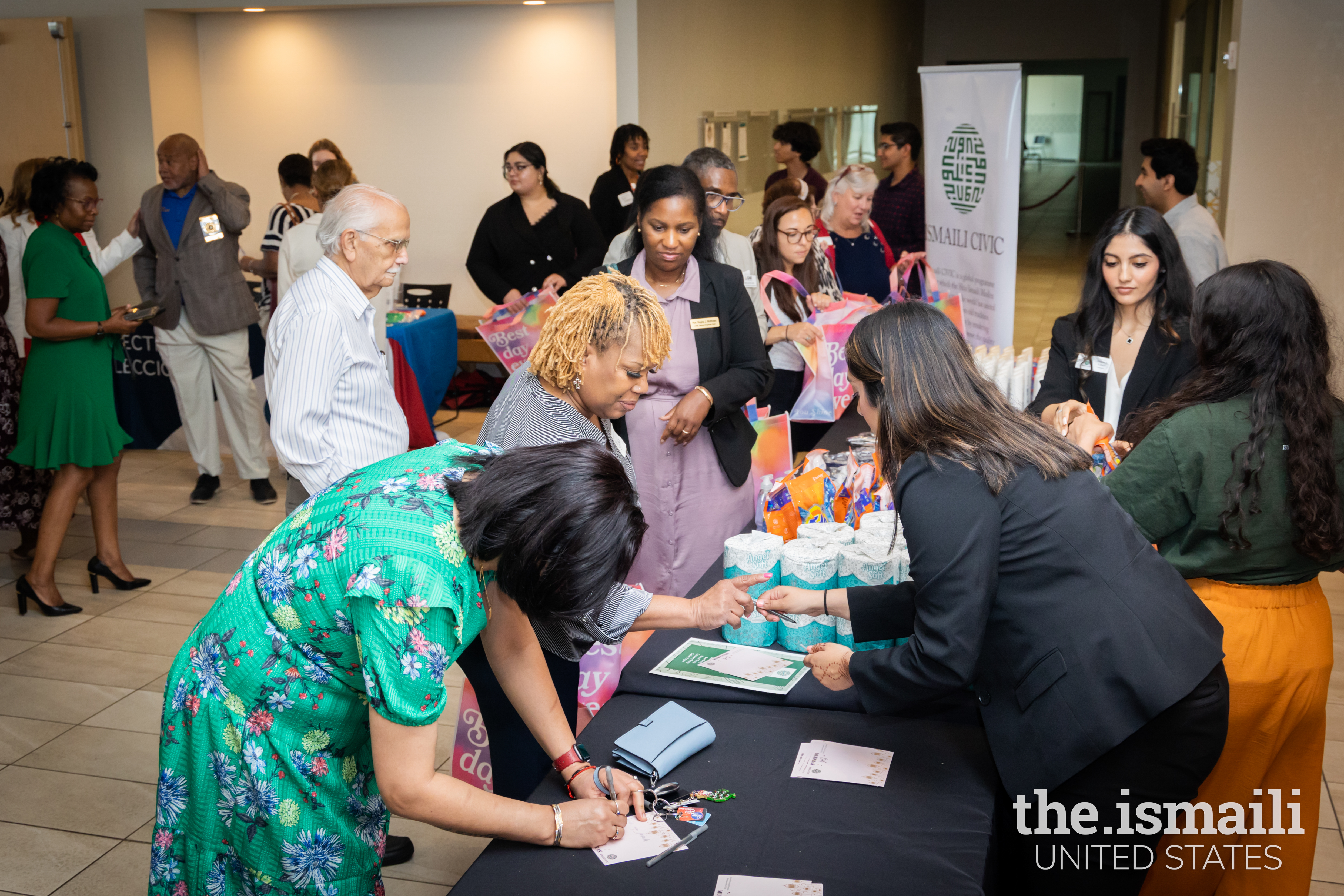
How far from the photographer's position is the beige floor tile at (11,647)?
13.6 ft

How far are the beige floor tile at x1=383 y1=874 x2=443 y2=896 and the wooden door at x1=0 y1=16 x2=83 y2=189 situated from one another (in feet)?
19.3

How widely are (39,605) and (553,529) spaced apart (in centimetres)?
399

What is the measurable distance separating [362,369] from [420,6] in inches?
222

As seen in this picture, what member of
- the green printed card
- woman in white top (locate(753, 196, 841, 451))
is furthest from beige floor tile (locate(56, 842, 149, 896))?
woman in white top (locate(753, 196, 841, 451))

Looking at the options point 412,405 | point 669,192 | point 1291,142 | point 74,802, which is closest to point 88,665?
point 74,802

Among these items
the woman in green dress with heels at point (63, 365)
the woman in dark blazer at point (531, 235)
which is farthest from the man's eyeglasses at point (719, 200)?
the woman in green dress with heels at point (63, 365)

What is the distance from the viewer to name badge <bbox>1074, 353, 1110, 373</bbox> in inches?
123

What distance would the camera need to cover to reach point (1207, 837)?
2229 millimetres

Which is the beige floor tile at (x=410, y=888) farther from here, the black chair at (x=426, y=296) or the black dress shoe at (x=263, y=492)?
the black chair at (x=426, y=296)

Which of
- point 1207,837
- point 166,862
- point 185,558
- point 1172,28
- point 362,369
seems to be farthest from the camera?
point 1172,28

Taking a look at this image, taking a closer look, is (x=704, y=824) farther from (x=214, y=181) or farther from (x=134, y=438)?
(x=134, y=438)

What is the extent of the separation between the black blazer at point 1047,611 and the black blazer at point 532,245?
461 centimetres

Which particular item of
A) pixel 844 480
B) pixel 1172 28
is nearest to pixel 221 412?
pixel 844 480

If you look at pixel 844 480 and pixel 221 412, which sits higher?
pixel 844 480
